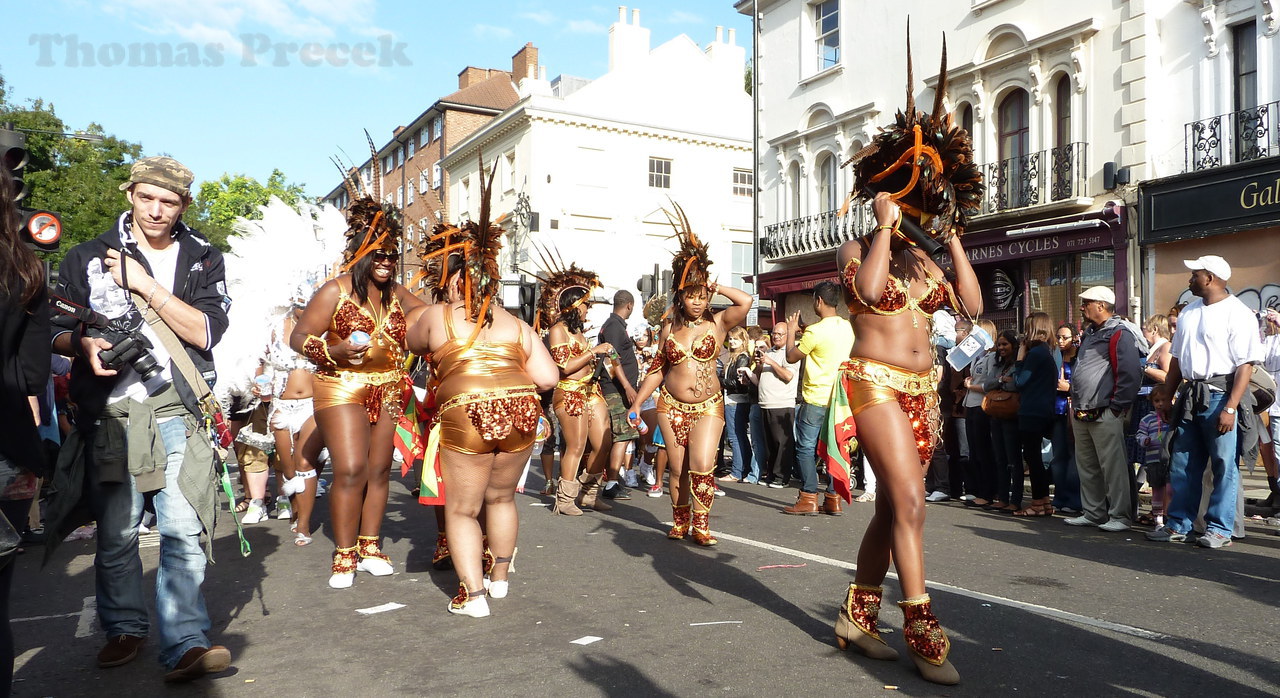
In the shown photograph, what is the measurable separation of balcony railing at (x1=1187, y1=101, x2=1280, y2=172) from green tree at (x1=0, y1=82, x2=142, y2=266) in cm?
3316

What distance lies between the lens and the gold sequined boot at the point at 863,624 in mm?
4570

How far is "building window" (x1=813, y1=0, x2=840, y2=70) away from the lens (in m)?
25.6

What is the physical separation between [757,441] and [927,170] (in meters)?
8.81

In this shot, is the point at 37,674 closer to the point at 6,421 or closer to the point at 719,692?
the point at 6,421

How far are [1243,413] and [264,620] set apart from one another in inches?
276

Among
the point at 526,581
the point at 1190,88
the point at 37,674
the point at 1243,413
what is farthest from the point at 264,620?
the point at 1190,88

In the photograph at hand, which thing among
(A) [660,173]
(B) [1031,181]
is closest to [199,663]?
(B) [1031,181]

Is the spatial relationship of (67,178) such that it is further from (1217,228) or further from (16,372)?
(16,372)

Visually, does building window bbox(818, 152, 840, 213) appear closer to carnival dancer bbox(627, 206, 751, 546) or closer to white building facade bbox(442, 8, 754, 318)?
white building facade bbox(442, 8, 754, 318)

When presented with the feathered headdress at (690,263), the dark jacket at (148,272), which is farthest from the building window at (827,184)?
the dark jacket at (148,272)

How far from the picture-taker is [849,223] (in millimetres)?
25156

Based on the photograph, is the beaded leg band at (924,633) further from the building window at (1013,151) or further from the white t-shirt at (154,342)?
the building window at (1013,151)

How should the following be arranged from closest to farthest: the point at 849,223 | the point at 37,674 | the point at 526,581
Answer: the point at 37,674 < the point at 526,581 < the point at 849,223

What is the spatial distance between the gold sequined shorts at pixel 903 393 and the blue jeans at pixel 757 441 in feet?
28.0
